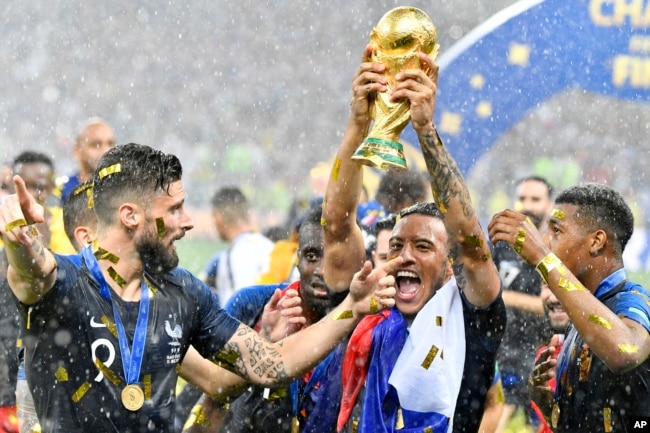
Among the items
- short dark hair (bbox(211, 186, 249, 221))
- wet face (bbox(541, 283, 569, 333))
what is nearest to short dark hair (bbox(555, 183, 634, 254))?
wet face (bbox(541, 283, 569, 333))

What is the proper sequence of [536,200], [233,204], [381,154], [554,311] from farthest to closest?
[233,204] → [536,200] → [554,311] → [381,154]

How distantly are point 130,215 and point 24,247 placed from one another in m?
0.57

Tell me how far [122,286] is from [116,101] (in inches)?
786

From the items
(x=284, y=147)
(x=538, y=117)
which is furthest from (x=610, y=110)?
(x=284, y=147)

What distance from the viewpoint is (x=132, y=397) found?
377cm

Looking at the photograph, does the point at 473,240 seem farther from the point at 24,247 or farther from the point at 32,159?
the point at 32,159

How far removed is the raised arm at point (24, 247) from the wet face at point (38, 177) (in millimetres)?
3573

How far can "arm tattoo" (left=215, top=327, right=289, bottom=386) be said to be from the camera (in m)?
4.11

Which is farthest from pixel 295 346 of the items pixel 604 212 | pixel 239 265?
pixel 239 265

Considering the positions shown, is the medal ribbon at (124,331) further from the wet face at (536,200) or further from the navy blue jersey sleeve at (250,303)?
Result: the wet face at (536,200)

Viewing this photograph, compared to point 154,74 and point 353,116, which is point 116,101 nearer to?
point 154,74

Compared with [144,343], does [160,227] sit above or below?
above

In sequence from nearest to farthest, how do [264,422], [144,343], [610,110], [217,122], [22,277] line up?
[22,277]
[144,343]
[264,422]
[610,110]
[217,122]

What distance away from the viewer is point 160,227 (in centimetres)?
398
